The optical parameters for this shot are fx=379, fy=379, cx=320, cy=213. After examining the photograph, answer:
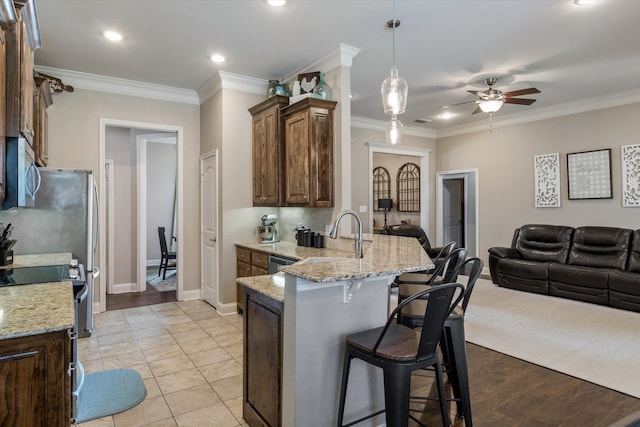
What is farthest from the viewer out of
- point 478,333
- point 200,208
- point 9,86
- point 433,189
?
point 433,189

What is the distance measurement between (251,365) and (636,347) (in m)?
3.61

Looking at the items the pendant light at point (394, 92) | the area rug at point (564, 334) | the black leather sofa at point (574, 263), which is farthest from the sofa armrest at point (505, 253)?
the pendant light at point (394, 92)

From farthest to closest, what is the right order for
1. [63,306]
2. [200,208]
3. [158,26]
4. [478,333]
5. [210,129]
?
[200,208], [210,129], [478,333], [158,26], [63,306]

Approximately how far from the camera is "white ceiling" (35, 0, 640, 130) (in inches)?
123

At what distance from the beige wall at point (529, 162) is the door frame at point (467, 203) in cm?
8

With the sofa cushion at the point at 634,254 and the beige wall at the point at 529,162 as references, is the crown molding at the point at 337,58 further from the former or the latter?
the sofa cushion at the point at 634,254

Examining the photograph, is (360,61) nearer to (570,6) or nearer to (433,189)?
(570,6)

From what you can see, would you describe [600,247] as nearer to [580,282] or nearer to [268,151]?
[580,282]

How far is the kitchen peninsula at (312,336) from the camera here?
5.96 feet

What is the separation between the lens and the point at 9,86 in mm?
1885

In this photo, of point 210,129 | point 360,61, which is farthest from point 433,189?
point 210,129

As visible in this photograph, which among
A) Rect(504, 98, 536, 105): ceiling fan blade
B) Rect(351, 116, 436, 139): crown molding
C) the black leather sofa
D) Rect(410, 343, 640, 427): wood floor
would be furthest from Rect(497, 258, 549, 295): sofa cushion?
Rect(351, 116, 436, 139): crown molding

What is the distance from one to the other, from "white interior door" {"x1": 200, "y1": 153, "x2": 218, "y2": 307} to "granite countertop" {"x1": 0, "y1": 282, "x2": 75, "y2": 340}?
8.79 ft

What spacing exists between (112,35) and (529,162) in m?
6.41
